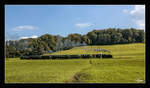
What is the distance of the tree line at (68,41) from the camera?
29.5 ft

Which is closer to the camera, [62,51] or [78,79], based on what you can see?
[78,79]

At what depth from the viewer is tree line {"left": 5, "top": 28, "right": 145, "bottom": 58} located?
8.98 m

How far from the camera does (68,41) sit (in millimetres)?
10086

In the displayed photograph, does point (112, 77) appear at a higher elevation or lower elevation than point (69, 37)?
lower

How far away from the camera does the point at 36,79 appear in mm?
5746

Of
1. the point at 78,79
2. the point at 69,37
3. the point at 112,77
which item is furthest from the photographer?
the point at 69,37
